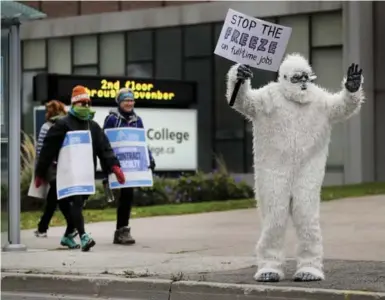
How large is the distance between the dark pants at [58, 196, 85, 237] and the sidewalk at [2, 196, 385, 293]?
30cm

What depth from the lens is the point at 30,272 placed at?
809cm

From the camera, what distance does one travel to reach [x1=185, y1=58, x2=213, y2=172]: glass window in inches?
1097

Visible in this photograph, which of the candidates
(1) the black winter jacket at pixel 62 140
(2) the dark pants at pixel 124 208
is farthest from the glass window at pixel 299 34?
(1) the black winter jacket at pixel 62 140

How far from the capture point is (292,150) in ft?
22.8

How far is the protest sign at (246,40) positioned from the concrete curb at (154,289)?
79.3 inches

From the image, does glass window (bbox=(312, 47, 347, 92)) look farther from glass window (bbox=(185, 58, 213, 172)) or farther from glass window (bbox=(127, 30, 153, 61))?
glass window (bbox=(127, 30, 153, 61))

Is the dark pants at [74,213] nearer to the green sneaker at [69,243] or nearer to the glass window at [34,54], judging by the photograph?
the green sneaker at [69,243]

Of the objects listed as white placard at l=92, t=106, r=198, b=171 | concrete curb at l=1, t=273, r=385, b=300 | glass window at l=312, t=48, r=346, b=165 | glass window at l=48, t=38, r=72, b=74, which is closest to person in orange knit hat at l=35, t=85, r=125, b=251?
concrete curb at l=1, t=273, r=385, b=300

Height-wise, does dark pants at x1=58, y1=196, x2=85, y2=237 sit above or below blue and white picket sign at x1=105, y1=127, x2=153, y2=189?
below

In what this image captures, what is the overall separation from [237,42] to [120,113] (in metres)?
3.51

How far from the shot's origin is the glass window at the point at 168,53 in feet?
94.0

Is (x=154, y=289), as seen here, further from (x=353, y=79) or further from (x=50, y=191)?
(x=50, y=191)

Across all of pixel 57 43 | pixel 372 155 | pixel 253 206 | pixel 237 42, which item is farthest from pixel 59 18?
pixel 237 42

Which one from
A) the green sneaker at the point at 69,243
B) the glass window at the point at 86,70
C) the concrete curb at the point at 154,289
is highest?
the glass window at the point at 86,70
